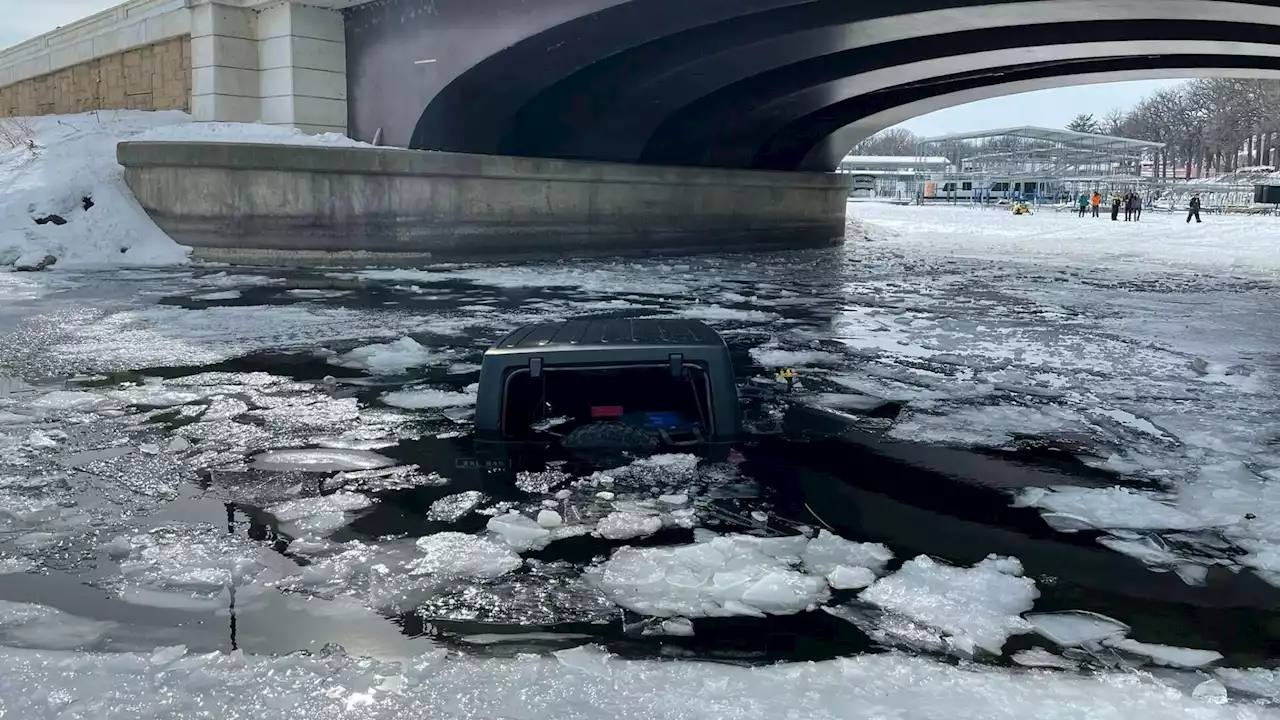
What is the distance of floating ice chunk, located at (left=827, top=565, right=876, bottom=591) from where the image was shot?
259 cm

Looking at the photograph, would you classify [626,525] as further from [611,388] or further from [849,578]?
[611,388]

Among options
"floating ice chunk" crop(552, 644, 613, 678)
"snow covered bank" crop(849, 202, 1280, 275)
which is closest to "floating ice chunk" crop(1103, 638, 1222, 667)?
"floating ice chunk" crop(552, 644, 613, 678)

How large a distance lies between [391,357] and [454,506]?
2.90 meters

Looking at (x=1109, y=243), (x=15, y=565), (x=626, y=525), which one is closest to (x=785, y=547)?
(x=626, y=525)

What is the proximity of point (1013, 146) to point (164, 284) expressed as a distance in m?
64.0

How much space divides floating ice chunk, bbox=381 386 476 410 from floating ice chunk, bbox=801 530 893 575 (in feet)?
7.79

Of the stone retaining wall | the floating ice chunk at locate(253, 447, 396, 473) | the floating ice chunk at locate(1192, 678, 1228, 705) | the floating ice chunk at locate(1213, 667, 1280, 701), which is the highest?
the stone retaining wall

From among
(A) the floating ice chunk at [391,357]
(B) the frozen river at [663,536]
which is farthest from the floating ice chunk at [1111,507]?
(A) the floating ice chunk at [391,357]

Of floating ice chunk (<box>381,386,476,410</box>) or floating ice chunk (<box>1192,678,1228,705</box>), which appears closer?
floating ice chunk (<box>1192,678,1228,705</box>)

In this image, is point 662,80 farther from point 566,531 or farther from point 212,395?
point 566,531

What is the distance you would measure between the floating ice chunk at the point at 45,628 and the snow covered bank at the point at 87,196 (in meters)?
11.0

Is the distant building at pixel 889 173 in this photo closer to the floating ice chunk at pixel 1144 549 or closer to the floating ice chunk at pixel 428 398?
the floating ice chunk at pixel 428 398

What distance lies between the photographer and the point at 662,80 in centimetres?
1631

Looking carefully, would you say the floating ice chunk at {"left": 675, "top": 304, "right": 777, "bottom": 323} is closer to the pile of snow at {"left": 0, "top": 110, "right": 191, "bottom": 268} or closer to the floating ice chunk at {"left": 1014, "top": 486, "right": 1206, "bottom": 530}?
the floating ice chunk at {"left": 1014, "top": 486, "right": 1206, "bottom": 530}
